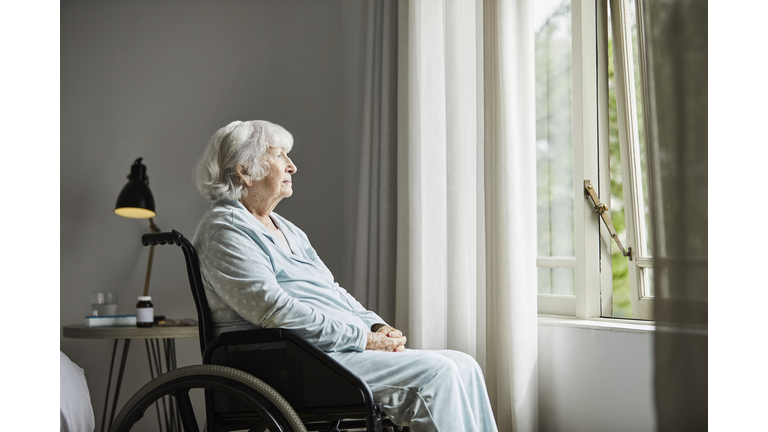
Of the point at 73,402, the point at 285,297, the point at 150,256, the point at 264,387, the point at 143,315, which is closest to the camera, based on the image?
the point at 264,387

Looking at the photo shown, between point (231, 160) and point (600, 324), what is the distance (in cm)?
132

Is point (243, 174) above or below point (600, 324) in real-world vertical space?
above

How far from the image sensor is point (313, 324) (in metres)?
1.32

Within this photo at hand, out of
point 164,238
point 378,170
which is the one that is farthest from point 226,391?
point 378,170

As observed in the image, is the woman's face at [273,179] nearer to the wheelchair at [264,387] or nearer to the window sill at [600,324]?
the wheelchair at [264,387]

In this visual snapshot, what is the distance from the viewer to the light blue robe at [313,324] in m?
1.25

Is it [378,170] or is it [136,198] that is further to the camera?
[136,198]

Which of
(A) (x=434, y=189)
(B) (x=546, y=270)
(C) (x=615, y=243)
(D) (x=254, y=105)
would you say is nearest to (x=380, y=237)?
(A) (x=434, y=189)

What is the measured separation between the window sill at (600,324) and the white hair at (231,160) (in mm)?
1170

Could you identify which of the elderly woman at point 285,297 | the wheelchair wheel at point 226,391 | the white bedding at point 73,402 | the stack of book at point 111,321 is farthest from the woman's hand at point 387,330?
the stack of book at point 111,321

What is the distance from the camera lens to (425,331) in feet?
7.32

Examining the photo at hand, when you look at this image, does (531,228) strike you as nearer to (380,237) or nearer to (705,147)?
(380,237)

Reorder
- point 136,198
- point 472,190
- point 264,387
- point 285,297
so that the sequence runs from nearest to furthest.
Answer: point 264,387
point 285,297
point 472,190
point 136,198

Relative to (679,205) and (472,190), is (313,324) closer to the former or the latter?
(679,205)
